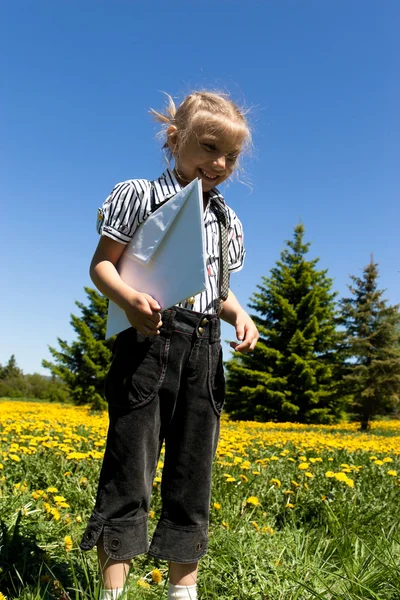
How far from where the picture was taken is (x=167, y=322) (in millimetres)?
1753

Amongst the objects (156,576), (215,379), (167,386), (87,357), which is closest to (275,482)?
(156,576)

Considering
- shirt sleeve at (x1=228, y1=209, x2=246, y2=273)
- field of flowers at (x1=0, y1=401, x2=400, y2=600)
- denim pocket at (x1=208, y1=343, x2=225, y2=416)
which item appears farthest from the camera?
shirt sleeve at (x1=228, y1=209, x2=246, y2=273)

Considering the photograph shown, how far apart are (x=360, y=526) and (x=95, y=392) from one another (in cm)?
2658

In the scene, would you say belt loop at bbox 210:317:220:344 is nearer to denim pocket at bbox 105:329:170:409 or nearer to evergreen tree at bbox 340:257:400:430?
denim pocket at bbox 105:329:170:409

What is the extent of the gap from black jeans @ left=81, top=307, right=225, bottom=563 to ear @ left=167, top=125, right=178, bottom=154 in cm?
61

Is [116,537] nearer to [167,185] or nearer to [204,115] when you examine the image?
[167,185]

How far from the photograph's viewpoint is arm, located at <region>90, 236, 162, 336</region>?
161 centimetres

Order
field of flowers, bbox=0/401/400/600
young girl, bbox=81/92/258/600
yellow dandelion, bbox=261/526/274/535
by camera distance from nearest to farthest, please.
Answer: young girl, bbox=81/92/258/600 < field of flowers, bbox=0/401/400/600 < yellow dandelion, bbox=261/526/274/535

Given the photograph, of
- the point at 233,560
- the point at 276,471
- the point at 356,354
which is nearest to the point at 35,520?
the point at 233,560

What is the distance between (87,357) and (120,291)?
2661 cm

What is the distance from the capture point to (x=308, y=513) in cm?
297

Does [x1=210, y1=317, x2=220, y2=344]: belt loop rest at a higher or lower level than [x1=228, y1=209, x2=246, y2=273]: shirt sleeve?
lower

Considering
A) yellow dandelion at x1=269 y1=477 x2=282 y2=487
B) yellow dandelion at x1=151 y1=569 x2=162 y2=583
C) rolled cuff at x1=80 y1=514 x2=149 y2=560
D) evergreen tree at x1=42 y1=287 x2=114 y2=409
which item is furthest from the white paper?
evergreen tree at x1=42 y1=287 x2=114 y2=409

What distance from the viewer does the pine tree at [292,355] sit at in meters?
24.8
